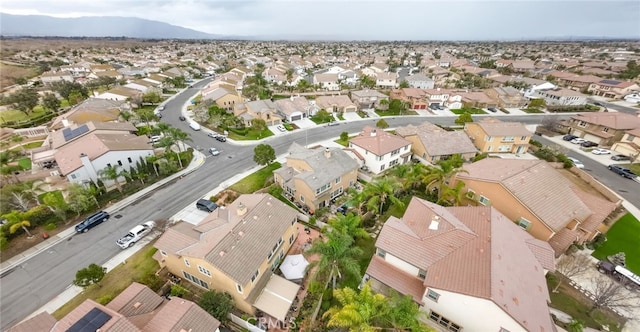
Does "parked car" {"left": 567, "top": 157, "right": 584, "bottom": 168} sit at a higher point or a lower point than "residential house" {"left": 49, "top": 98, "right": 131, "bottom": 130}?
lower

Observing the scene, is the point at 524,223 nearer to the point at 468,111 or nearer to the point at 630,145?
the point at 630,145

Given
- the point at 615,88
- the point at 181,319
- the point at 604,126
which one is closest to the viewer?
the point at 181,319

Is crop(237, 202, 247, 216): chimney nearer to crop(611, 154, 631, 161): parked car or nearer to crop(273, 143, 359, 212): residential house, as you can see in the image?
crop(273, 143, 359, 212): residential house

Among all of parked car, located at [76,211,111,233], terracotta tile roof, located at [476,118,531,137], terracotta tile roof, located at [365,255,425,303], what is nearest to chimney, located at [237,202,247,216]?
terracotta tile roof, located at [365,255,425,303]

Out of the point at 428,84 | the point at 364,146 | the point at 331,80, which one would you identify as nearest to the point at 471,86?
the point at 428,84

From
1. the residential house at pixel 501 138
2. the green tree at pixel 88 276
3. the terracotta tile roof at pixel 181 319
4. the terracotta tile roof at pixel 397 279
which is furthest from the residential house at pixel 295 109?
the terracotta tile roof at pixel 181 319

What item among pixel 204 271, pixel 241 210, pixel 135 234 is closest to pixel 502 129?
pixel 241 210

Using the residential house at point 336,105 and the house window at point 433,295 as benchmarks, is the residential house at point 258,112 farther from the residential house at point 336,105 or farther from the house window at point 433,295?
the house window at point 433,295
